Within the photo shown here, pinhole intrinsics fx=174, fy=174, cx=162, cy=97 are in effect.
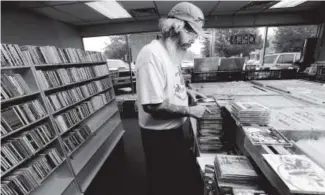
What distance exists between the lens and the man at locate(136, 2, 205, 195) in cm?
97

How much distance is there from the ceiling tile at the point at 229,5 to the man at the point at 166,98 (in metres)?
3.28

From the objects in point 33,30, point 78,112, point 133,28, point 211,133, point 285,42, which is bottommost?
point 78,112

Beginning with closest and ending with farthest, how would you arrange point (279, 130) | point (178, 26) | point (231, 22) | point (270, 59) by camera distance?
point (279, 130) → point (178, 26) → point (231, 22) → point (270, 59)

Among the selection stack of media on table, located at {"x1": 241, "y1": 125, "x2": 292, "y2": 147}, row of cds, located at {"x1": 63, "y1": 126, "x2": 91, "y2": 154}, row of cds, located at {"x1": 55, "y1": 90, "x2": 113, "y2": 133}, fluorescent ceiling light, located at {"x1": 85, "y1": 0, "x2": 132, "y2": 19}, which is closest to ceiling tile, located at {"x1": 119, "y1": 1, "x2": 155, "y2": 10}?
fluorescent ceiling light, located at {"x1": 85, "y1": 0, "x2": 132, "y2": 19}

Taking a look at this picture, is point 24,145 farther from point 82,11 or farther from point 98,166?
point 82,11

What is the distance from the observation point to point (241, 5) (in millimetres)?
4000

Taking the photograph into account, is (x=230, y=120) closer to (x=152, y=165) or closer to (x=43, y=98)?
(x=152, y=165)

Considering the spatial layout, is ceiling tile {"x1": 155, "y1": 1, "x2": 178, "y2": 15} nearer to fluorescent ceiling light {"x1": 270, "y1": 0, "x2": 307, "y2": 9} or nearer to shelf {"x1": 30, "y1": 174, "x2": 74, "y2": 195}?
fluorescent ceiling light {"x1": 270, "y1": 0, "x2": 307, "y2": 9}

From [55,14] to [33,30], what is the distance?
60cm

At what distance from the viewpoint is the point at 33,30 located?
12.2 ft

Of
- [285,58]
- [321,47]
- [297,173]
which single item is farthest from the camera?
[285,58]

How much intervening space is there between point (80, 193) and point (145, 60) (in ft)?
5.93

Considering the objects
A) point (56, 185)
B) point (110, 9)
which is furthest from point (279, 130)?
point (110, 9)

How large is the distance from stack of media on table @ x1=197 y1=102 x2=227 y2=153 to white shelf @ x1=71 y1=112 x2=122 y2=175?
149cm
